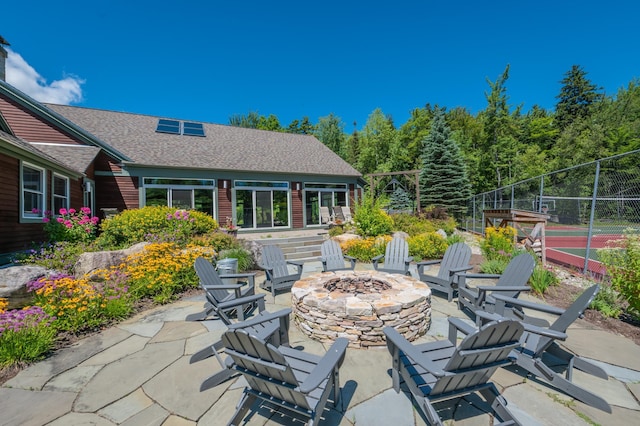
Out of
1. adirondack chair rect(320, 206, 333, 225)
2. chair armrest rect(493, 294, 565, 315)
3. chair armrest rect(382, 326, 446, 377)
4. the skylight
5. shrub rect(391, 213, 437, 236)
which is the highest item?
the skylight

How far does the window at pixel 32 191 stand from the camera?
6.35 meters

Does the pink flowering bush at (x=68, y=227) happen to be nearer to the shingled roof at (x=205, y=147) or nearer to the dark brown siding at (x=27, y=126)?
the shingled roof at (x=205, y=147)

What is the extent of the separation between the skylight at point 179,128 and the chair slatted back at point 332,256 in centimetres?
1086

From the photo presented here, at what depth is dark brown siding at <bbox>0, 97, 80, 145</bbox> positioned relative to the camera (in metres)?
8.64

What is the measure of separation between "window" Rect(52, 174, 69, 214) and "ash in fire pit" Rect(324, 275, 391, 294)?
331 inches

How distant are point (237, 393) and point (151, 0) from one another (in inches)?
529

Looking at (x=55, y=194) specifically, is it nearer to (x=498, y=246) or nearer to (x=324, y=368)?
(x=324, y=368)

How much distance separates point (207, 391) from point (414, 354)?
1.78 meters

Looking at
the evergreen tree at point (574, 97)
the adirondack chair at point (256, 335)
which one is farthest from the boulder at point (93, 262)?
the evergreen tree at point (574, 97)

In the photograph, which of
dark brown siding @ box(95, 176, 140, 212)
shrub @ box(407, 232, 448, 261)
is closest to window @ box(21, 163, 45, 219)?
dark brown siding @ box(95, 176, 140, 212)

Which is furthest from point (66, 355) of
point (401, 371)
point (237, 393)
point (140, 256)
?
point (401, 371)

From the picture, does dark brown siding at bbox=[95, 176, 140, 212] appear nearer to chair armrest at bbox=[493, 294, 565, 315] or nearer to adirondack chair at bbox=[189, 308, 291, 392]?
adirondack chair at bbox=[189, 308, 291, 392]

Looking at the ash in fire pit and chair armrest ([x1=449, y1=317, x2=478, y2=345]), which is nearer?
chair armrest ([x1=449, y1=317, x2=478, y2=345])

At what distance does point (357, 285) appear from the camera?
3.82 m
